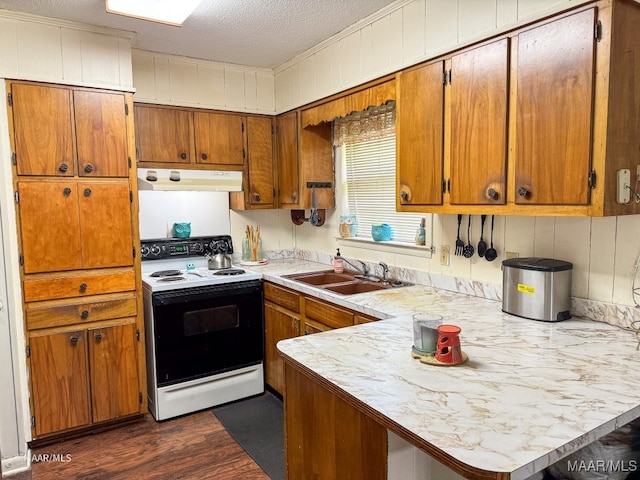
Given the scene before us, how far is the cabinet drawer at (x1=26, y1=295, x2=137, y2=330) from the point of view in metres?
2.62

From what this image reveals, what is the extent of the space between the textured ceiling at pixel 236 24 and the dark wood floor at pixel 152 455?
2575 mm

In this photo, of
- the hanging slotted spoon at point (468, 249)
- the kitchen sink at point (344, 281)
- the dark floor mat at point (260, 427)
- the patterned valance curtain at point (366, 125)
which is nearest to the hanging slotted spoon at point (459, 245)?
the hanging slotted spoon at point (468, 249)

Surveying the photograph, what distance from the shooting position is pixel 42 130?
2.60 metres

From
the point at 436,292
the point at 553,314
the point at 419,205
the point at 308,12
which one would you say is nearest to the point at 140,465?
the point at 436,292

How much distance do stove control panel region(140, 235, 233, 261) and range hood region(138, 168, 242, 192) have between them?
1.49 feet

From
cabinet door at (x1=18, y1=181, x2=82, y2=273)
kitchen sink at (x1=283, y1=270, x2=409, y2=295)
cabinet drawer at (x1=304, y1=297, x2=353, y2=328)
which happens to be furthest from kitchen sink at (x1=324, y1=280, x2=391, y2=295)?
cabinet door at (x1=18, y1=181, x2=82, y2=273)

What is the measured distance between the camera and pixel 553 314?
1871mm

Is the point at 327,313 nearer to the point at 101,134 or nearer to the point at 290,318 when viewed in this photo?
the point at 290,318

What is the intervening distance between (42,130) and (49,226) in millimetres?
572

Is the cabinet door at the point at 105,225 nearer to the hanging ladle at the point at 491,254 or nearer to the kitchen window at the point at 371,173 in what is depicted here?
the kitchen window at the point at 371,173

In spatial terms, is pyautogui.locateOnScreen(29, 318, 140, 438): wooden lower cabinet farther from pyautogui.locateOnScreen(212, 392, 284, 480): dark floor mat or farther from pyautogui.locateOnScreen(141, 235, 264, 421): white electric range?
pyautogui.locateOnScreen(212, 392, 284, 480): dark floor mat

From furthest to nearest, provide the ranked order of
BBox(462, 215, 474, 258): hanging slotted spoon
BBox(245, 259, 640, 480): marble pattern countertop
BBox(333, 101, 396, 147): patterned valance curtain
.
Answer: BBox(333, 101, 396, 147): patterned valance curtain < BBox(462, 215, 474, 258): hanging slotted spoon < BBox(245, 259, 640, 480): marble pattern countertop

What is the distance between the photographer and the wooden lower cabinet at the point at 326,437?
4.25ft

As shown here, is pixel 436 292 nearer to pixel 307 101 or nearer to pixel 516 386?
pixel 516 386
